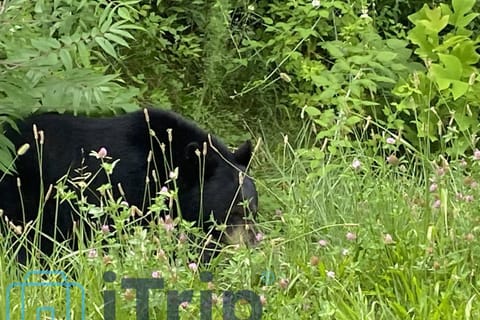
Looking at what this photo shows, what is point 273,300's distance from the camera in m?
4.07

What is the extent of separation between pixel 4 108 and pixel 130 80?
2.94m

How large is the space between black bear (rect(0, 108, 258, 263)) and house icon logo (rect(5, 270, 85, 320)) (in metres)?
1.26

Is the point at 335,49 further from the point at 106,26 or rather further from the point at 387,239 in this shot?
the point at 387,239

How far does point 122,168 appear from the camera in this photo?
18.9 ft

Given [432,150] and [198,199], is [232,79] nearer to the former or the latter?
[432,150]

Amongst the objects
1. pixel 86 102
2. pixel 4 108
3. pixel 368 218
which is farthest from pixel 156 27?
pixel 368 218

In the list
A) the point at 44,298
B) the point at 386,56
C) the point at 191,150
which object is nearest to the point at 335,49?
the point at 386,56

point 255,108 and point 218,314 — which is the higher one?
point 218,314

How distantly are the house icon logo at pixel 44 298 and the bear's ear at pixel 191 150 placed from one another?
157 centimetres

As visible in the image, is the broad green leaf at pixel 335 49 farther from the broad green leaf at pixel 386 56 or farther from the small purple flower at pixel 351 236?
the small purple flower at pixel 351 236

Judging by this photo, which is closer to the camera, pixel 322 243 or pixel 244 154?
pixel 322 243

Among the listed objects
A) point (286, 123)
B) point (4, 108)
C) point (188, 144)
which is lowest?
point (286, 123)

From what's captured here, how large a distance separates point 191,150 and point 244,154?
15.2 inches
